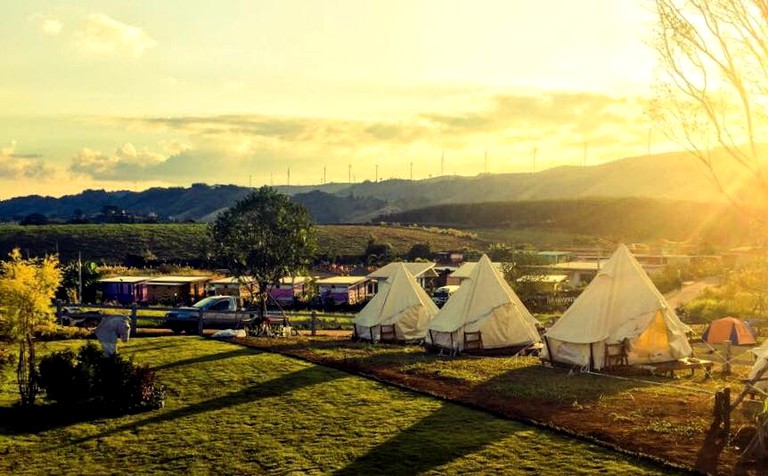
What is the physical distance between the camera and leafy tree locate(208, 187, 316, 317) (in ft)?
108

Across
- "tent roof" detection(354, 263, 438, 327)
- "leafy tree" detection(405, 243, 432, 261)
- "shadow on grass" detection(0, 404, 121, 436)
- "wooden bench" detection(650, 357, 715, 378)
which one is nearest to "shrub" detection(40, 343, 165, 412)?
"shadow on grass" detection(0, 404, 121, 436)

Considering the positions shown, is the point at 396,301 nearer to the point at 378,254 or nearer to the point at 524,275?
the point at 524,275

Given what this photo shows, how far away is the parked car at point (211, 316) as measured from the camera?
32125 mm

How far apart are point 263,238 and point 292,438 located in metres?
19.3

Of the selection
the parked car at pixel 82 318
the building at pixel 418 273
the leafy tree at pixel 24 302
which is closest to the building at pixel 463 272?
the building at pixel 418 273

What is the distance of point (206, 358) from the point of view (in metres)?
23.9

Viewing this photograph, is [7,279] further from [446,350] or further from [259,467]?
[446,350]

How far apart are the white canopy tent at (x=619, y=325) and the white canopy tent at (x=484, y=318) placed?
10.3ft

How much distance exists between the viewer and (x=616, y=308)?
22.4m

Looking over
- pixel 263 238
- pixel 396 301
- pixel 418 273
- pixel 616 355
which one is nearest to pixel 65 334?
pixel 263 238

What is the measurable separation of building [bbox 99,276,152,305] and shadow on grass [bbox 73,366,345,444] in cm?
3552

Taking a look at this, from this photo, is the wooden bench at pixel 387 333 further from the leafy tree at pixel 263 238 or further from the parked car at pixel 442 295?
the parked car at pixel 442 295

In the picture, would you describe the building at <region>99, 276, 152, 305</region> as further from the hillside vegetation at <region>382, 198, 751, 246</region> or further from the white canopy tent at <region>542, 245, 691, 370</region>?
the hillside vegetation at <region>382, 198, 751, 246</region>

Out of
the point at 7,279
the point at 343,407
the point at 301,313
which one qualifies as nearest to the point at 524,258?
the point at 301,313
